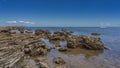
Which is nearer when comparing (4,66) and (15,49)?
(4,66)

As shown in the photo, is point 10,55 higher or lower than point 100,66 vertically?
higher

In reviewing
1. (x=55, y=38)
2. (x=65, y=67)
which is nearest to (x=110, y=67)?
(x=65, y=67)

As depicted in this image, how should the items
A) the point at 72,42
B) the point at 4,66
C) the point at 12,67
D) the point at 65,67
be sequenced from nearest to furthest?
1. the point at 4,66
2. the point at 12,67
3. the point at 65,67
4. the point at 72,42

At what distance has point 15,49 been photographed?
1242 cm

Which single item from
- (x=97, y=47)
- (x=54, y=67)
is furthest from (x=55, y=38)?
(x=54, y=67)

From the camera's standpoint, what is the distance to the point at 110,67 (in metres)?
18.1

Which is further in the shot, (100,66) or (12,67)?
(100,66)

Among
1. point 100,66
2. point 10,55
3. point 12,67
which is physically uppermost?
point 10,55

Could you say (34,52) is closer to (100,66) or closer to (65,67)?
(65,67)

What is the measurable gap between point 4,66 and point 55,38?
3606 centimetres

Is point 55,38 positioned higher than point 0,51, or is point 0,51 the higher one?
point 0,51

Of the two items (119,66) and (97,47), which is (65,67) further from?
(97,47)

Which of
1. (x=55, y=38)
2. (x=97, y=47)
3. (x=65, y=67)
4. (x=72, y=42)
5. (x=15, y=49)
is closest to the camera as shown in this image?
(x=15, y=49)

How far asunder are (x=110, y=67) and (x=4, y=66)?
46.3 ft
